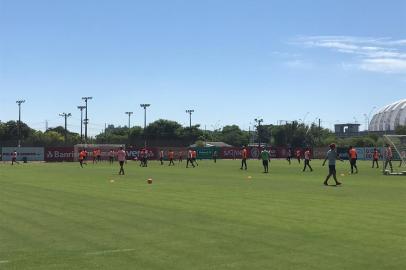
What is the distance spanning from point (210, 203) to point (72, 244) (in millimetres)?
6910

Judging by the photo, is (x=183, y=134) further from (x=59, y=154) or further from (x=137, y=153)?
(x=59, y=154)

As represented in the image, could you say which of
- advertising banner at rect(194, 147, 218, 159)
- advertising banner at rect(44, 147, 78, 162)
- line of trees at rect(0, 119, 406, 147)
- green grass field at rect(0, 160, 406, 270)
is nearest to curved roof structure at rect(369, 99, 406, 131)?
line of trees at rect(0, 119, 406, 147)

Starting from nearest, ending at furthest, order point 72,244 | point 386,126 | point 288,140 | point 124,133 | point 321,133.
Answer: point 72,244
point 288,140
point 321,133
point 124,133
point 386,126

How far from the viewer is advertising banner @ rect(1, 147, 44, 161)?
7431 cm

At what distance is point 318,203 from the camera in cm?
1584

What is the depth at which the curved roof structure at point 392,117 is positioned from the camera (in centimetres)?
18062

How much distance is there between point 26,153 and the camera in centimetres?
7475

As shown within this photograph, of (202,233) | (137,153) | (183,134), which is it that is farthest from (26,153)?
(183,134)

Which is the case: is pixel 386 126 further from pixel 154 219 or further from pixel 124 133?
pixel 154 219

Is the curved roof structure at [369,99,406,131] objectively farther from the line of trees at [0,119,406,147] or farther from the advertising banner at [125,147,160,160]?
the advertising banner at [125,147,160,160]

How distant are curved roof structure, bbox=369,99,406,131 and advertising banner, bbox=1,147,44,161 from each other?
13003cm

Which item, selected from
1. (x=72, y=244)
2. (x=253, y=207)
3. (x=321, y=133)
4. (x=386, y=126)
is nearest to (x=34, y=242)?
(x=72, y=244)

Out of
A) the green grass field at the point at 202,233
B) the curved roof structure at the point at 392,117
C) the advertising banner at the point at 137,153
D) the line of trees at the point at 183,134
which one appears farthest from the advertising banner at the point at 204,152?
the curved roof structure at the point at 392,117

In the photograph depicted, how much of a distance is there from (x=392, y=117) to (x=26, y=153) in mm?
140311
